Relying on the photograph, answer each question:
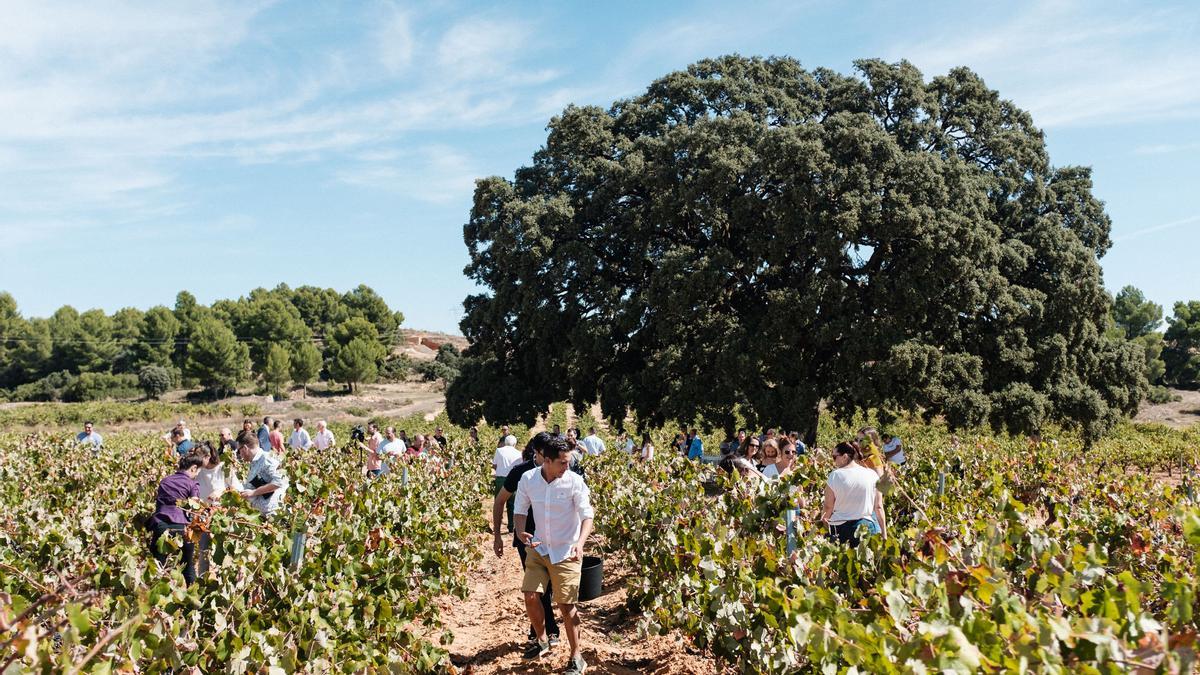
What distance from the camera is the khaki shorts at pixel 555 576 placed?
17.4ft

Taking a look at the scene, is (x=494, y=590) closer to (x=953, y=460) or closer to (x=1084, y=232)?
(x=953, y=460)

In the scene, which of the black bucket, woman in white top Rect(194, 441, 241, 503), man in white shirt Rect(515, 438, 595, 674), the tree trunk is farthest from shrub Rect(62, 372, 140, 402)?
man in white shirt Rect(515, 438, 595, 674)

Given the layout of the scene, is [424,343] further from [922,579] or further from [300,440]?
[922,579]

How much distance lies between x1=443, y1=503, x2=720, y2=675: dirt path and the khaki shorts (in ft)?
1.68

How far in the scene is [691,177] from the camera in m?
19.3

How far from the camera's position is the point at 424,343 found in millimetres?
111812

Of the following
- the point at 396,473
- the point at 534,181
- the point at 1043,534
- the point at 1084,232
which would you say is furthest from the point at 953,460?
the point at 534,181

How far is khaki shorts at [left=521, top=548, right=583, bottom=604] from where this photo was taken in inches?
209

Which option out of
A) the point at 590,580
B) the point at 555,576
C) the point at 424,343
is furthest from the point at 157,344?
the point at 555,576

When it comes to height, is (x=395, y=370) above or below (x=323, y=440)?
above

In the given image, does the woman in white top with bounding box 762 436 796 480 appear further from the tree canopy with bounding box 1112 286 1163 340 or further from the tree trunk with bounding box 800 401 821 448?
the tree canopy with bounding box 1112 286 1163 340

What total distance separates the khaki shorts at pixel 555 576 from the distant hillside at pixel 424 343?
85.4m

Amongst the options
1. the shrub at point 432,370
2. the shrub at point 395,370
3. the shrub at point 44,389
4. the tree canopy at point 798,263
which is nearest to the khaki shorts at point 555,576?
the tree canopy at point 798,263

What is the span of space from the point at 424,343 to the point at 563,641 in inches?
4244
